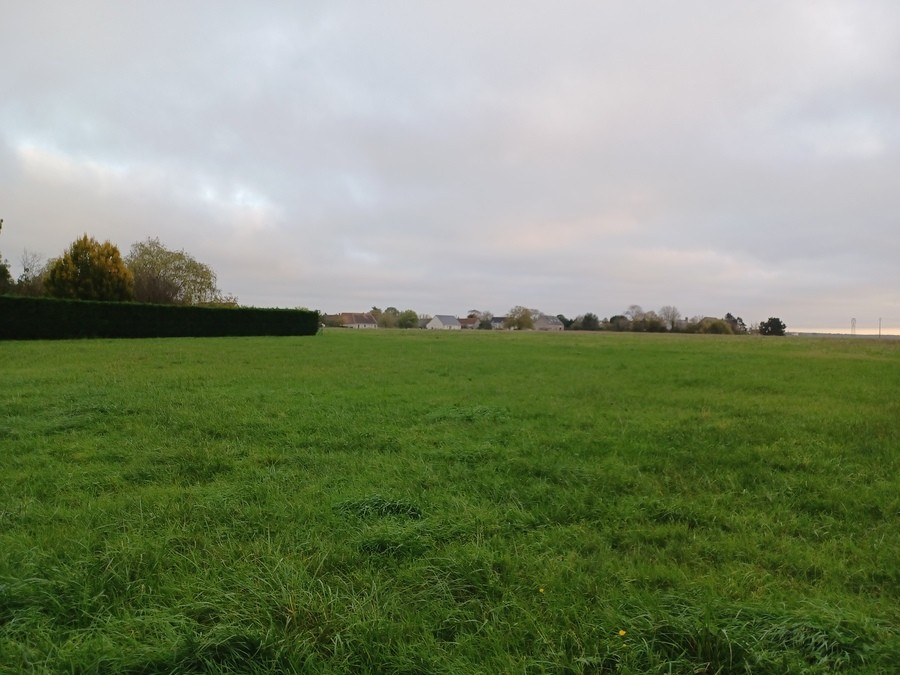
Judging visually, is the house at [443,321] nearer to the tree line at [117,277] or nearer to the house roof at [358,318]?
the house roof at [358,318]

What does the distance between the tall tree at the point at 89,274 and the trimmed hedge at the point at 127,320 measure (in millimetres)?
6533

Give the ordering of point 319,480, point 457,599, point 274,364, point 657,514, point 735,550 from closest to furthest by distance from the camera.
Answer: point 457,599
point 735,550
point 657,514
point 319,480
point 274,364

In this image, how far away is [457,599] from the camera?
2430 millimetres

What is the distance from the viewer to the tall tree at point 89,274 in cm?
3120

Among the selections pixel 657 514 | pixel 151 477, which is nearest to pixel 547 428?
pixel 657 514

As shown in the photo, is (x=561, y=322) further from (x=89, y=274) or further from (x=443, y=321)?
(x=89, y=274)

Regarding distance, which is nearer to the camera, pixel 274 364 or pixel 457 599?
pixel 457 599

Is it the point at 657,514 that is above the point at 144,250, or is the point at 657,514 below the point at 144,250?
below

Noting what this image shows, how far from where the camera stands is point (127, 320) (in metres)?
27.0

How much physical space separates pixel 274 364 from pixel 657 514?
41.3 ft

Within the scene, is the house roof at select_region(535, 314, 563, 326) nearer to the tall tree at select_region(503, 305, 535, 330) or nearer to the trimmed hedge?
the tall tree at select_region(503, 305, 535, 330)

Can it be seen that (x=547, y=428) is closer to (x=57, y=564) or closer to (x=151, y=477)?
(x=151, y=477)

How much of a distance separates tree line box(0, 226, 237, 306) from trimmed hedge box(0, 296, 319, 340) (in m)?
5.35

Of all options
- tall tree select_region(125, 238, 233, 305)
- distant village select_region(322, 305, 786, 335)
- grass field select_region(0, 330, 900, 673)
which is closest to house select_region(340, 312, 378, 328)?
distant village select_region(322, 305, 786, 335)
